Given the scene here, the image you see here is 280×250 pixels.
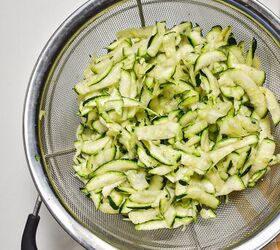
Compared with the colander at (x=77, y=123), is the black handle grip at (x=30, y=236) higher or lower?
lower

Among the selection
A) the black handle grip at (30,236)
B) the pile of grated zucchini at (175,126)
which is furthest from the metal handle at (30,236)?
the pile of grated zucchini at (175,126)

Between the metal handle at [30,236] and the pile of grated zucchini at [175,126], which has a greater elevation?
the pile of grated zucchini at [175,126]

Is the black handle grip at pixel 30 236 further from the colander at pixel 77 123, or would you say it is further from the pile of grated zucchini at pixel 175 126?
the pile of grated zucchini at pixel 175 126

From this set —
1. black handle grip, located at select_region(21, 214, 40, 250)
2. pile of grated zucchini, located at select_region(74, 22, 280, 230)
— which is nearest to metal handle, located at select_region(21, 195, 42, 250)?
black handle grip, located at select_region(21, 214, 40, 250)

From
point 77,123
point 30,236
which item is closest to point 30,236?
point 30,236

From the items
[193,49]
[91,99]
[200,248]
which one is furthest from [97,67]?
[200,248]

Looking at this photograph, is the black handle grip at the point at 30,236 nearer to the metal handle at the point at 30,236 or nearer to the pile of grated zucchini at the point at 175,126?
the metal handle at the point at 30,236

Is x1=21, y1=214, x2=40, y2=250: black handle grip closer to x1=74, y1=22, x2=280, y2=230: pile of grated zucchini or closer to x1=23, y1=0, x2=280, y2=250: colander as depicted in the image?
x1=23, y1=0, x2=280, y2=250: colander

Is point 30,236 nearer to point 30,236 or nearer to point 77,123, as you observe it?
point 30,236
